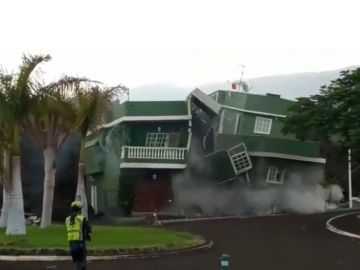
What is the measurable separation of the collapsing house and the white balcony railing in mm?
54

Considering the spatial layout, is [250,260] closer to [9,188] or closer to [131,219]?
[9,188]

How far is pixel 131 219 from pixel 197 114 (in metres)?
7.62

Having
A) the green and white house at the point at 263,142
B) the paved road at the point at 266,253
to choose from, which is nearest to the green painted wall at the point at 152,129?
the green and white house at the point at 263,142

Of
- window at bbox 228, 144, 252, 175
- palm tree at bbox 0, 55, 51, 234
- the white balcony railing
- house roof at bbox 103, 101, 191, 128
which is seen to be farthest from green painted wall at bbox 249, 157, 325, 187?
palm tree at bbox 0, 55, 51, 234

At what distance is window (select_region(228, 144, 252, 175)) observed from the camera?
36000 mm

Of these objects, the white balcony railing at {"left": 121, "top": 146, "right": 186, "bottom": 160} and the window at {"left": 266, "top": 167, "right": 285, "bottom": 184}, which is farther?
the window at {"left": 266, "top": 167, "right": 285, "bottom": 184}

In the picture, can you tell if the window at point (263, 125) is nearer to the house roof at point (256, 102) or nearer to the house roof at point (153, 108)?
the house roof at point (256, 102)

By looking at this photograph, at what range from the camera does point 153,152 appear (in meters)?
36.1

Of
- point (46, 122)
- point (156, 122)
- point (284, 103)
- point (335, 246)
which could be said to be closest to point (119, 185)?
point (156, 122)

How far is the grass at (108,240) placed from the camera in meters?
18.0

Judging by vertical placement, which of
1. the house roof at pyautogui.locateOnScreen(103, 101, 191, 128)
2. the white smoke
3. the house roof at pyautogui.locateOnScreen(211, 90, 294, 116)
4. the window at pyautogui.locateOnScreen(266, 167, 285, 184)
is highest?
the house roof at pyautogui.locateOnScreen(211, 90, 294, 116)

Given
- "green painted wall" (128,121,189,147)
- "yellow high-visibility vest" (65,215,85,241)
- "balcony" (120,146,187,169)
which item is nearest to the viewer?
"yellow high-visibility vest" (65,215,85,241)

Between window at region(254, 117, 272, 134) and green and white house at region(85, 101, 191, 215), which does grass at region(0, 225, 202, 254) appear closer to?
green and white house at region(85, 101, 191, 215)

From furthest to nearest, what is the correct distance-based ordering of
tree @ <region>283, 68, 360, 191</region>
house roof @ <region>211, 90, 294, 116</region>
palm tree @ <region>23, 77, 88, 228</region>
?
house roof @ <region>211, 90, 294, 116</region> < tree @ <region>283, 68, 360, 191</region> < palm tree @ <region>23, 77, 88, 228</region>
